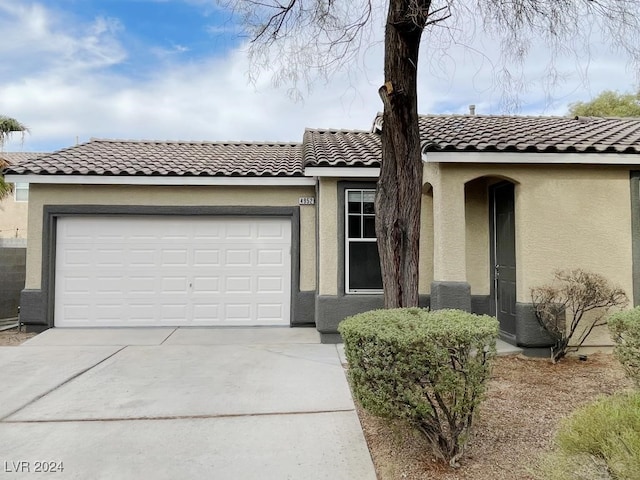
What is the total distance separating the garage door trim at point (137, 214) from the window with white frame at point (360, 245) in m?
1.59

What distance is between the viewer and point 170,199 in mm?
9891

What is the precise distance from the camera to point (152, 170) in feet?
31.6

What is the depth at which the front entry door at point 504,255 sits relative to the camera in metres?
7.97

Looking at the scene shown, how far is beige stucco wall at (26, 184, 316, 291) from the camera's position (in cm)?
957

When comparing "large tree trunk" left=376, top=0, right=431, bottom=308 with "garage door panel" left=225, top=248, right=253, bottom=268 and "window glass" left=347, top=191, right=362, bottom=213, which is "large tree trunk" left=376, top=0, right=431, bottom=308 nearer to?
"window glass" left=347, top=191, right=362, bottom=213

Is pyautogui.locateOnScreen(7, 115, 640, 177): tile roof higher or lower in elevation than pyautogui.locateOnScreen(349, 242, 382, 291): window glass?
higher

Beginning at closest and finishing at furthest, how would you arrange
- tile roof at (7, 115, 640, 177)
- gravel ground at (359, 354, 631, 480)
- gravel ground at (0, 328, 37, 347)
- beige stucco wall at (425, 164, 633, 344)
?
gravel ground at (359, 354, 631, 480) → beige stucco wall at (425, 164, 633, 344) → tile roof at (7, 115, 640, 177) → gravel ground at (0, 328, 37, 347)

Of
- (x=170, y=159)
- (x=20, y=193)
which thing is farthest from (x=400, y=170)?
(x=20, y=193)

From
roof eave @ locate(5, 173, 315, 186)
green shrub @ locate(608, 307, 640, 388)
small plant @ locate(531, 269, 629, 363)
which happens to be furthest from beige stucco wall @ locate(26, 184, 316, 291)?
green shrub @ locate(608, 307, 640, 388)

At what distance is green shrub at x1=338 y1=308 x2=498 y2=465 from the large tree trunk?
6.09ft

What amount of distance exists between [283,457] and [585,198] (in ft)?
22.3

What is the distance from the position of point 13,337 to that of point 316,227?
22.2ft

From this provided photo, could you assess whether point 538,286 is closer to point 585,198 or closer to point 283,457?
point 585,198

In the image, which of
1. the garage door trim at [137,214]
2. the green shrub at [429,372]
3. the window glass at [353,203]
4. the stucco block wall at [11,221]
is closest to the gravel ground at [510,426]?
the green shrub at [429,372]
